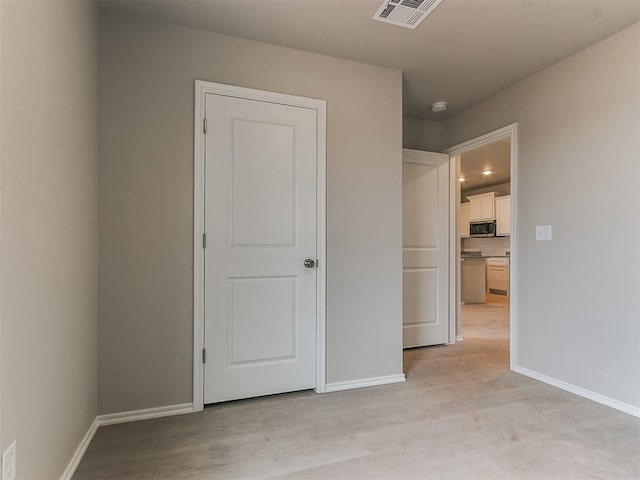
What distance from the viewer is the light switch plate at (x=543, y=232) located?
9.39 ft

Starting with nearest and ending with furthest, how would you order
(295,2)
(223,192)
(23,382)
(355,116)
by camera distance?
(23,382) → (295,2) → (223,192) → (355,116)

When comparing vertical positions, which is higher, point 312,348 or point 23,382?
point 23,382

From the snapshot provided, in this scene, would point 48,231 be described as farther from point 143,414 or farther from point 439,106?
point 439,106

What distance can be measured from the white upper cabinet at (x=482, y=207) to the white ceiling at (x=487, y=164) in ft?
0.86

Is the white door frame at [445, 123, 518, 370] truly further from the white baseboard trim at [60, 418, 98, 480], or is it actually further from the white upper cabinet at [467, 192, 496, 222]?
the white upper cabinet at [467, 192, 496, 222]

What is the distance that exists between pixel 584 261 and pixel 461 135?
1.77 m

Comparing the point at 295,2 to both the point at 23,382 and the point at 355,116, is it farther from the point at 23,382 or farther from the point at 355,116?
the point at 23,382

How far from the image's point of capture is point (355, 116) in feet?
9.07

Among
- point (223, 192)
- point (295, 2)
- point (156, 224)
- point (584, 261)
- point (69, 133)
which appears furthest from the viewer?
point (584, 261)

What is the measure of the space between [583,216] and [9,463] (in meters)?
3.26

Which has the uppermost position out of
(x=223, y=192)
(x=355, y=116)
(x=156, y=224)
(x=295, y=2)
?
(x=295, y=2)

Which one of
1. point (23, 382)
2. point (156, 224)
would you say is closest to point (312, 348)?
point (156, 224)

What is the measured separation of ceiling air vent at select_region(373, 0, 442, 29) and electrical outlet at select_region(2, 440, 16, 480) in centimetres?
254

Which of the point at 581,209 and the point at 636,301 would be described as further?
the point at 581,209
